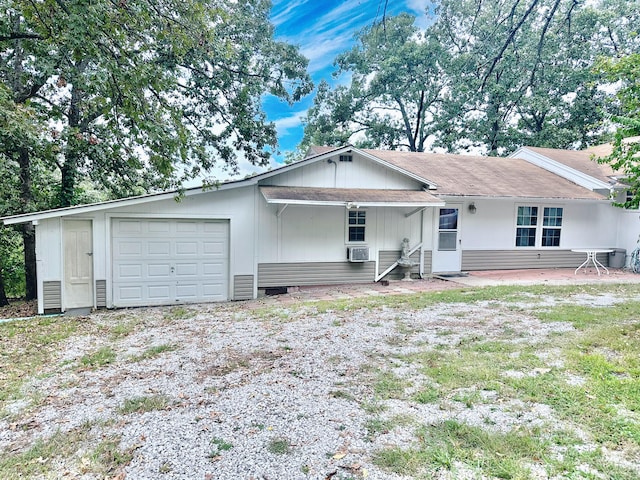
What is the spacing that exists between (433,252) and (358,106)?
1392 cm

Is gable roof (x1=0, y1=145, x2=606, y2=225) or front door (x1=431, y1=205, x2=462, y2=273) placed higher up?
gable roof (x1=0, y1=145, x2=606, y2=225)

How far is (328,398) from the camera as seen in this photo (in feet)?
12.4

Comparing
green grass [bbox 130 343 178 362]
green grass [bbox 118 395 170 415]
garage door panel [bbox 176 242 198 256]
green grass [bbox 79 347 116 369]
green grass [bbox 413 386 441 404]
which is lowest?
green grass [bbox 79 347 116 369]

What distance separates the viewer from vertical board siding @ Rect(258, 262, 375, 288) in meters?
9.39

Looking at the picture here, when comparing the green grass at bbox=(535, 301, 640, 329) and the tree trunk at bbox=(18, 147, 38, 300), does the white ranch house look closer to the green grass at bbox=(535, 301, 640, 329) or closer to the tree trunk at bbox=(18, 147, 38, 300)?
the tree trunk at bbox=(18, 147, 38, 300)

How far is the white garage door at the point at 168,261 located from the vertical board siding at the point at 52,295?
3.30 ft

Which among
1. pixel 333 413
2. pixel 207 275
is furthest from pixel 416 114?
pixel 333 413

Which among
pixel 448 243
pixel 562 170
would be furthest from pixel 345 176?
pixel 562 170

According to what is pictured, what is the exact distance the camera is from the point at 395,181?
34.7 ft

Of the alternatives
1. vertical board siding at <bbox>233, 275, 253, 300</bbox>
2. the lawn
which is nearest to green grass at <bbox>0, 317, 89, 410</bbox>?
the lawn

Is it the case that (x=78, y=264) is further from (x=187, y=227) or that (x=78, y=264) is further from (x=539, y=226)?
(x=539, y=226)

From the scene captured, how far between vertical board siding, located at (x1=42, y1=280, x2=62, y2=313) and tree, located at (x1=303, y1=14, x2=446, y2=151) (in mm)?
16197

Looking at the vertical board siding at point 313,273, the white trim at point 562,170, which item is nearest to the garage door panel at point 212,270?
the vertical board siding at point 313,273

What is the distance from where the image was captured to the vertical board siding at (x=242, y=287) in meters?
9.04
